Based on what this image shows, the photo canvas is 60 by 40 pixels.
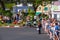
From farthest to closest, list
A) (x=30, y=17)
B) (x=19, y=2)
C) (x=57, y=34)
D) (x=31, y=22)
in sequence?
(x=19, y=2) < (x=30, y=17) < (x=31, y=22) < (x=57, y=34)

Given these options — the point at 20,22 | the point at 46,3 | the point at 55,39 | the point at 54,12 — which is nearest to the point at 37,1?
the point at 46,3

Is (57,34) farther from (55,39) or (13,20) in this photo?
(13,20)

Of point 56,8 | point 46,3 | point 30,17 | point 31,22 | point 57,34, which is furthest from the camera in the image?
point 46,3

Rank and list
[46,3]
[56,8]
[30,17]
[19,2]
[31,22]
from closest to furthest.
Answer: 1. [56,8]
2. [31,22]
3. [30,17]
4. [46,3]
5. [19,2]

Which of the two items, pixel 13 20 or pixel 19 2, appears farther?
pixel 19 2

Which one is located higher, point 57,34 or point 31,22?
point 57,34

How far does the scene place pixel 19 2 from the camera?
6569 cm

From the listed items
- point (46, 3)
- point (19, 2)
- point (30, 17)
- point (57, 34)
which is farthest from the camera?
point (19, 2)

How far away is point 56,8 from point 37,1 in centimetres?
1951

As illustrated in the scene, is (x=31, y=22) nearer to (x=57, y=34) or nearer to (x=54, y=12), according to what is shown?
(x=54, y=12)

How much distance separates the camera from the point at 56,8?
36.6 m

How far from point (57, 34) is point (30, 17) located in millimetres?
22992

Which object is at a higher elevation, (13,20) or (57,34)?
(57,34)

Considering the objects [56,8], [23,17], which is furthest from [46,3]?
[56,8]
